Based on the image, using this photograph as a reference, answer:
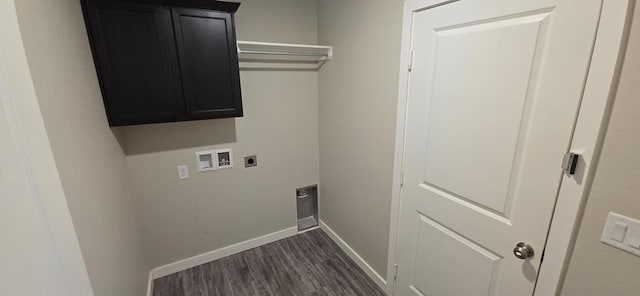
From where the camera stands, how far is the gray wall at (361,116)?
5.59 feet

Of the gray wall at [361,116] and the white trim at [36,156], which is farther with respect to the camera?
the gray wall at [361,116]

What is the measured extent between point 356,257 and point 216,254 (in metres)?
1.35

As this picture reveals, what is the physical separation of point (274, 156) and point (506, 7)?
2029 millimetres

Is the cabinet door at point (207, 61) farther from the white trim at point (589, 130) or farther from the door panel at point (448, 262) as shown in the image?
the white trim at point (589, 130)

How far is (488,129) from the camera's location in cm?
117

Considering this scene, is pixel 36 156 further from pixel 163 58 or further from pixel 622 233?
pixel 622 233

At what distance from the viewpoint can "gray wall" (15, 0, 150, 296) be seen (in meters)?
0.85

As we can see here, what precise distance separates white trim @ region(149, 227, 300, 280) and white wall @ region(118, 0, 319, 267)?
50 mm

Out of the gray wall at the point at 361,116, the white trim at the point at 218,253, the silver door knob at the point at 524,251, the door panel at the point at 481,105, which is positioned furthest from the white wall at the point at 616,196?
the white trim at the point at 218,253

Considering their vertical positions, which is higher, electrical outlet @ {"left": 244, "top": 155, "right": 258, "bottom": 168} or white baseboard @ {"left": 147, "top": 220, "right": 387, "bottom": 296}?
electrical outlet @ {"left": 244, "top": 155, "right": 258, "bottom": 168}

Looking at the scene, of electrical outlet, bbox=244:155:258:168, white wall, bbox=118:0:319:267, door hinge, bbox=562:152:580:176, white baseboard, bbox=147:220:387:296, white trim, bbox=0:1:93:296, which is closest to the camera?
white trim, bbox=0:1:93:296

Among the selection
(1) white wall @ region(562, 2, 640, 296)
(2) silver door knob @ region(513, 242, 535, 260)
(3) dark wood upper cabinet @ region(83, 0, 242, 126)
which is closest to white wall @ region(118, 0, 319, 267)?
(3) dark wood upper cabinet @ region(83, 0, 242, 126)

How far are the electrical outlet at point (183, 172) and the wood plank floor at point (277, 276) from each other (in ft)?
2.93

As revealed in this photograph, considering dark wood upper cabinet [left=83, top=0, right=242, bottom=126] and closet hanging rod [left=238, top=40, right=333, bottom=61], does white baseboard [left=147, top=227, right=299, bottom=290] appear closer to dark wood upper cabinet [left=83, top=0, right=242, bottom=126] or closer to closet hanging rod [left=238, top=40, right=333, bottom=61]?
dark wood upper cabinet [left=83, top=0, right=242, bottom=126]
